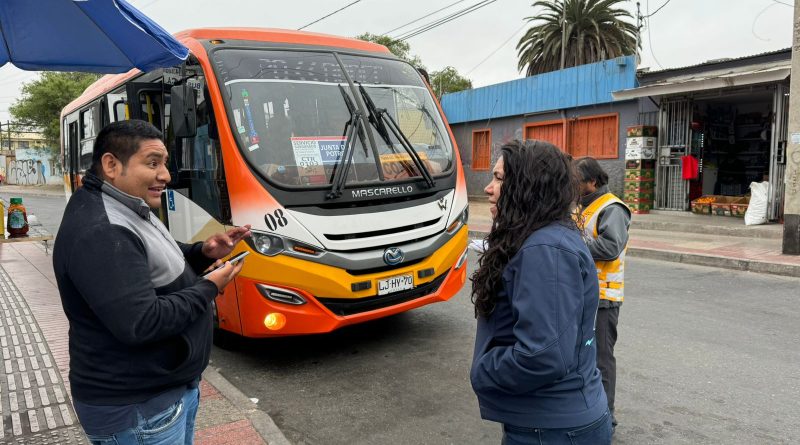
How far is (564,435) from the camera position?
182 cm

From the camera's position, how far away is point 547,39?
2889 cm

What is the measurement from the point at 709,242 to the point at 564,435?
9.89m

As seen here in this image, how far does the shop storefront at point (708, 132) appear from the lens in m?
12.8

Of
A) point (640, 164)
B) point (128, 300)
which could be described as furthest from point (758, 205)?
point (128, 300)

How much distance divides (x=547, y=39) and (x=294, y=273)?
1094 inches

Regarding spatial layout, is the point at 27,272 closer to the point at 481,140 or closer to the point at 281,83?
the point at 281,83

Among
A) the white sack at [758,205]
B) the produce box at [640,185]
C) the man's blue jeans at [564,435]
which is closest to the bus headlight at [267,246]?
the man's blue jeans at [564,435]

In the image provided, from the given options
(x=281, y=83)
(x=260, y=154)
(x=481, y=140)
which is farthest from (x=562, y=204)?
(x=481, y=140)

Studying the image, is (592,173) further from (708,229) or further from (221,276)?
(708,229)

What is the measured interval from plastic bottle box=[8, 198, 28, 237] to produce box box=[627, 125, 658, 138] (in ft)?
43.8

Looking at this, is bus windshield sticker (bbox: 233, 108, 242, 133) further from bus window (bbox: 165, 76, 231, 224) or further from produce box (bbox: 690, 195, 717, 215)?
produce box (bbox: 690, 195, 717, 215)

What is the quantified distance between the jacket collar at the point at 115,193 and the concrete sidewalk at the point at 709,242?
28.6 ft

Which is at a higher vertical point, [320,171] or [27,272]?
[320,171]

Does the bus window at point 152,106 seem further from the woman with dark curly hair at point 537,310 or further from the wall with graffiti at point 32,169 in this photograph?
the wall with graffiti at point 32,169
